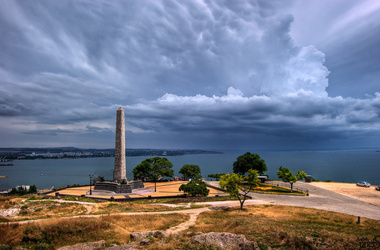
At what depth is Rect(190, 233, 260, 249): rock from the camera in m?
11.8

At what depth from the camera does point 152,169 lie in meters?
52.8

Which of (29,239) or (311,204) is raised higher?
(29,239)

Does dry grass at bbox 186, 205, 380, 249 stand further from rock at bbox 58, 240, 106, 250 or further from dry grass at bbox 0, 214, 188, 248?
rock at bbox 58, 240, 106, 250

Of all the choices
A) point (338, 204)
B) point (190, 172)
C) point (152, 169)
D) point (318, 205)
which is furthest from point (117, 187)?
point (338, 204)

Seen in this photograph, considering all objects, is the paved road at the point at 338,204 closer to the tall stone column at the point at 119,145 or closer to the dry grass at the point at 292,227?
the dry grass at the point at 292,227

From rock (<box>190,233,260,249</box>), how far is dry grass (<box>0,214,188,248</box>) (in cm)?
518

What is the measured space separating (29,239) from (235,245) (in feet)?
41.9

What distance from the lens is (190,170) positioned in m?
54.6

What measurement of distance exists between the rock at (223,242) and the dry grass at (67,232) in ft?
17.0

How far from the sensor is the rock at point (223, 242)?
11842 mm

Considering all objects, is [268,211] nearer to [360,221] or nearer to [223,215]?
[223,215]

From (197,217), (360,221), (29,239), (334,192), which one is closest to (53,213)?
(29,239)

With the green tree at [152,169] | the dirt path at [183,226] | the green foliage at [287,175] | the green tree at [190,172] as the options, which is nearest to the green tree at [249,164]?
the green foliage at [287,175]

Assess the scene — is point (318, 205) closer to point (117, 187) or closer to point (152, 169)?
point (117, 187)
